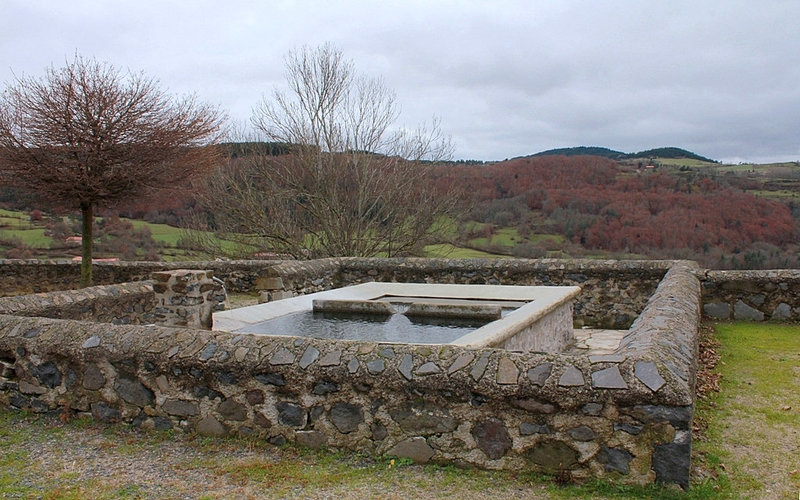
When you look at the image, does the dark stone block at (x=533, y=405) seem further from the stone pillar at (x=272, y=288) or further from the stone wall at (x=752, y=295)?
the stone wall at (x=752, y=295)

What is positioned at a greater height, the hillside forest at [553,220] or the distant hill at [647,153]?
the distant hill at [647,153]

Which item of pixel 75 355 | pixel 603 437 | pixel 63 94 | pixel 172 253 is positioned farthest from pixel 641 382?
pixel 172 253

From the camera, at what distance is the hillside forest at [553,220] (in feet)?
57.1

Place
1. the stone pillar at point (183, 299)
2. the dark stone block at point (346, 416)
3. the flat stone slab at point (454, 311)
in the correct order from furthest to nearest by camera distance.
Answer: the flat stone slab at point (454, 311) < the stone pillar at point (183, 299) < the dark stone block at point (346, 416)

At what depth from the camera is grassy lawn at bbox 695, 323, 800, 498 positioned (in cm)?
376

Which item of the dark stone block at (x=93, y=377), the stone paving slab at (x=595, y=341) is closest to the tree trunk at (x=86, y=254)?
the dark stone block at (x=93, y=377)

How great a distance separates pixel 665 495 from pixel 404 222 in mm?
15683

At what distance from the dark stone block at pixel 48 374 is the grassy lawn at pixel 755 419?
14.7 feet

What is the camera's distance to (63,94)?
12758 millimetres

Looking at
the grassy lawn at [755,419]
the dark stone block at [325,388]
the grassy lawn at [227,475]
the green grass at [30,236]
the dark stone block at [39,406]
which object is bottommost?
the grassy lawn at [755,419]

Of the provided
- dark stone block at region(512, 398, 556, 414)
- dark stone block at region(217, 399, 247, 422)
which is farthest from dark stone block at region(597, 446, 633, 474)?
dark stone block at region(217, 399, 247, 422)

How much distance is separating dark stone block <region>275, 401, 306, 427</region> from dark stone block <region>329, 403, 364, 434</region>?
197mm

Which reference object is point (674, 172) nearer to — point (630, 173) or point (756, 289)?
point (630, 173)

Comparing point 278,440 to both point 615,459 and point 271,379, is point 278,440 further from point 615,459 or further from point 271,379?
point 615,459
